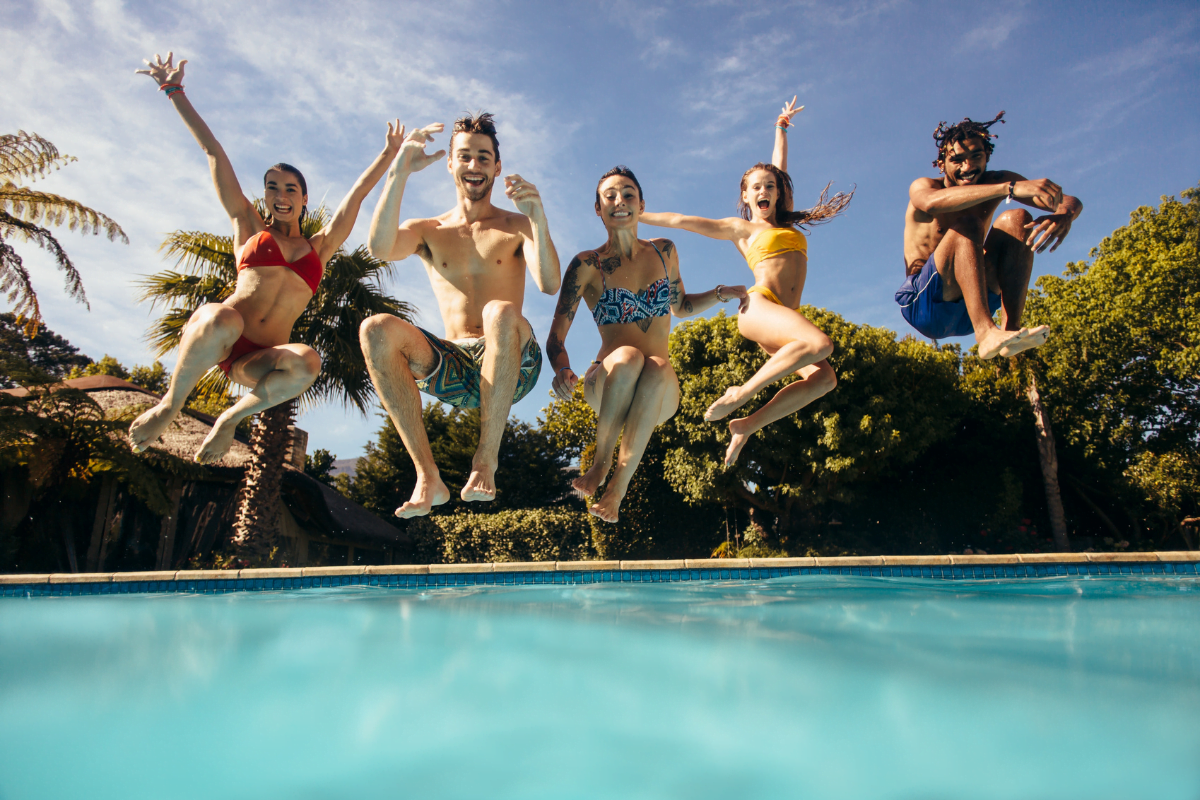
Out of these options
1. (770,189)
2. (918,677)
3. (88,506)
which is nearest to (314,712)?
(918,677)

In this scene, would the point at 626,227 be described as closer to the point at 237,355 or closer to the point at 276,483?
the point at 237,355

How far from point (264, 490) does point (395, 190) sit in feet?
28.2

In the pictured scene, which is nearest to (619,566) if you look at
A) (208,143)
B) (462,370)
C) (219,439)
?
(462,370)

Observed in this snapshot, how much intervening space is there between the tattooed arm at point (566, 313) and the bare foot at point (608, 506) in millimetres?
677

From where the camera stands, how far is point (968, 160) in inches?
172

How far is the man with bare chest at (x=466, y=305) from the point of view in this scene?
4.00 m

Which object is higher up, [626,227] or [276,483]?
[626,227]

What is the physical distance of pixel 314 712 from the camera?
2.71 meters

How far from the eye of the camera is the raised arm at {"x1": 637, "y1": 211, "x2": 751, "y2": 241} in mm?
5176

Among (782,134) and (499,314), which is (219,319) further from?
(782,134)

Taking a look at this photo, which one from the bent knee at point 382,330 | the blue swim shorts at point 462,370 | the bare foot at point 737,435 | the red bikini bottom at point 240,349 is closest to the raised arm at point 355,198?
the red bikini bottom at point 240,349

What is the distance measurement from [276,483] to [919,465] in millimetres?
13950

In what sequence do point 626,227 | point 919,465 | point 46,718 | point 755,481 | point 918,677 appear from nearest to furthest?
1. point 46,718
2. point 918,677
3. point 626,227
4. point 755,481
5. point 919,465

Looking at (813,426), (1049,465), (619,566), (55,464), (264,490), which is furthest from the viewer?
(1049,465)
